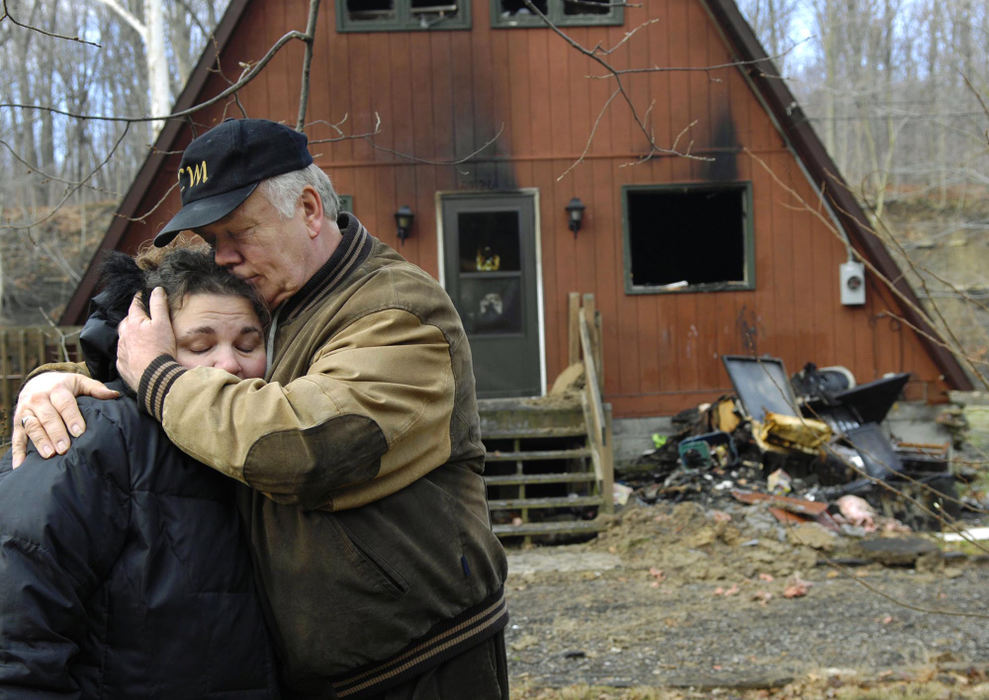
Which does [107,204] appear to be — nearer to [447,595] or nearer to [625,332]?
[625,332]

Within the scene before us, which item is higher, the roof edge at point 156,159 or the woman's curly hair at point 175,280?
the roof edge at point 156,159

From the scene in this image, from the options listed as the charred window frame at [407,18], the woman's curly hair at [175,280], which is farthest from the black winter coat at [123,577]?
the charred window frame at [407,18]

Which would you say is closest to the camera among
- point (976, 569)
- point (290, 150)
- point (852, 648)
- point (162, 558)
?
point (162, 558)

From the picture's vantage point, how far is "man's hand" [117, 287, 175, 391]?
1.73 meters

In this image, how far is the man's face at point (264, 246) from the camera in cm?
190

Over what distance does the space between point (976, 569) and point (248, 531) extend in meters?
6.67

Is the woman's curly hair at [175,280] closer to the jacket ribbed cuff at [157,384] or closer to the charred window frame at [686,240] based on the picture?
the jacket ribbed cuff at [157,384]

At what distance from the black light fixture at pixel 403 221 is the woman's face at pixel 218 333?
26.5ft

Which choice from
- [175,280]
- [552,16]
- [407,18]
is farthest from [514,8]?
[175,280]

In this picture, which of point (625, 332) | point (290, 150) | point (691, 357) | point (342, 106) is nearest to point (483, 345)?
point (625, 332)

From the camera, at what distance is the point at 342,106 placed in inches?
392

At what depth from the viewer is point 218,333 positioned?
191cm

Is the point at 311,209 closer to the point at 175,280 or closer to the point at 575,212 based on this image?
the point at 175,280

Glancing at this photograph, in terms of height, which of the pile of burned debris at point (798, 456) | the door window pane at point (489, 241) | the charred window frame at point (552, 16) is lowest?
the pile of burned debris at point (798, 456)
